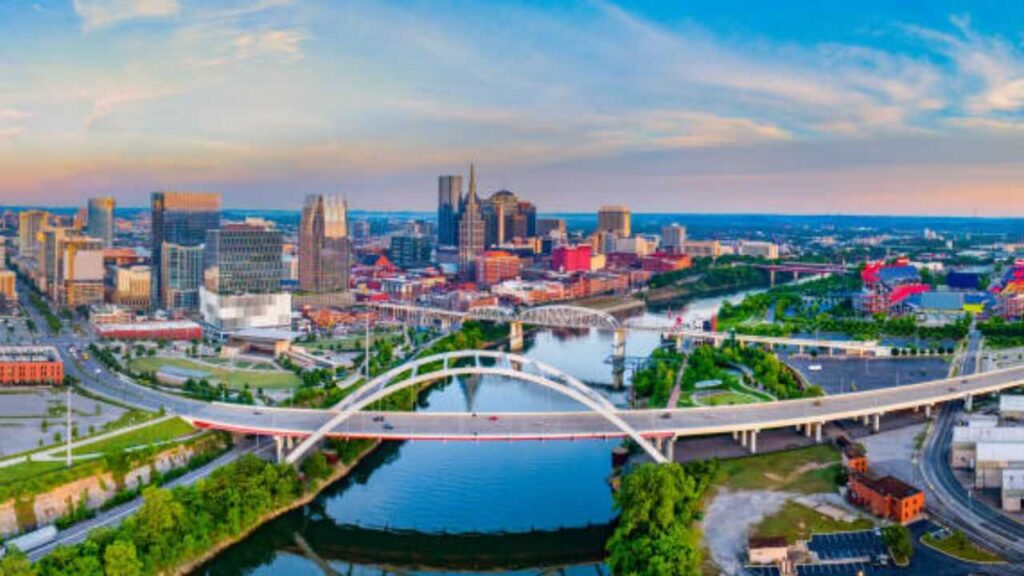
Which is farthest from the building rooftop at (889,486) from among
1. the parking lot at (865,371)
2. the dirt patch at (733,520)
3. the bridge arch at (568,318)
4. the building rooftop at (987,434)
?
the bridge arch at (568,318)

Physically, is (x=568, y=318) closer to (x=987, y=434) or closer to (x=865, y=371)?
(x=865, y=371)

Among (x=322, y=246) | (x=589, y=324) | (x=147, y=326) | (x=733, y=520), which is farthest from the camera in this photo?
(x=322, y=246)

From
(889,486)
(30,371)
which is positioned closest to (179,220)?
(30,371)

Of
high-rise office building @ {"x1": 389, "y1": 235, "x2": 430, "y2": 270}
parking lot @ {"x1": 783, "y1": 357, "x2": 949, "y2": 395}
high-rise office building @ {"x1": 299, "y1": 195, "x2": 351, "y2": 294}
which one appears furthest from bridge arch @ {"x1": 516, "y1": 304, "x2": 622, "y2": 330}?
high-rise office building @ {"x1": 389, "y1": 235, "x2": 430, "y2": 270}

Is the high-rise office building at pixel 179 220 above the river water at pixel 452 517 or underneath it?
above

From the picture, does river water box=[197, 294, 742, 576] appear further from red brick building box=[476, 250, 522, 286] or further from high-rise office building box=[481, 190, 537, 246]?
high-rise office building box=[481, 190, 537, 246]

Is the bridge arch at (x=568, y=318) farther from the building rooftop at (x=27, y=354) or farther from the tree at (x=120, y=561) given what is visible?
the tree at (x=120, y=561)
